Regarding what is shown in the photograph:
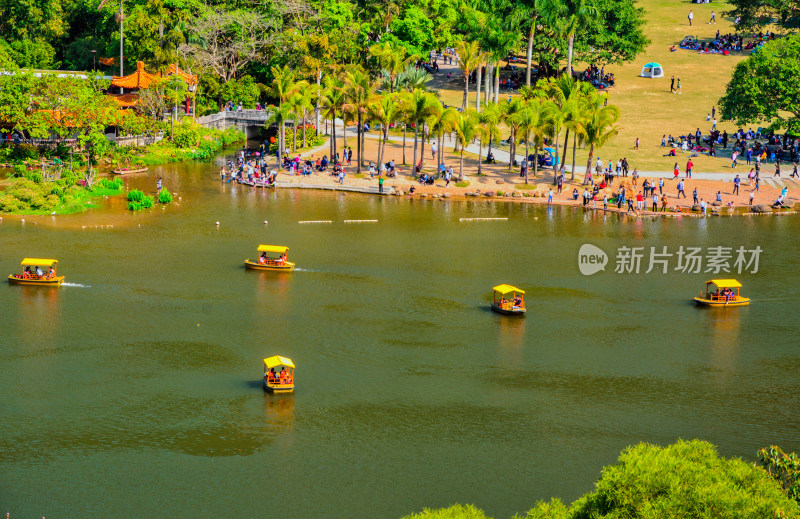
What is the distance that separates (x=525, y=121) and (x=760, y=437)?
187 feet

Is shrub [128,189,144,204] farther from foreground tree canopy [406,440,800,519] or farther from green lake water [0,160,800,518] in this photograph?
foreground tree canopy [406,440,800,519]

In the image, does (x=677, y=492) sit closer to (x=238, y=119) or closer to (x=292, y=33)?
(x=238, y=119)

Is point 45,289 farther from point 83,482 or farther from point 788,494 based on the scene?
point 788,494

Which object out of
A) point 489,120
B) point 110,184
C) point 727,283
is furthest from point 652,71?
point 727,283

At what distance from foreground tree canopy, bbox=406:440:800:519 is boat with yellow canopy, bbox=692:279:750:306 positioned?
34.3 m

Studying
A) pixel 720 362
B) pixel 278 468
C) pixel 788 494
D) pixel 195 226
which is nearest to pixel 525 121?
pixel 195 226

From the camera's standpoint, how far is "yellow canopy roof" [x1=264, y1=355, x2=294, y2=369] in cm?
4756

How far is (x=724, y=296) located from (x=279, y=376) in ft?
108

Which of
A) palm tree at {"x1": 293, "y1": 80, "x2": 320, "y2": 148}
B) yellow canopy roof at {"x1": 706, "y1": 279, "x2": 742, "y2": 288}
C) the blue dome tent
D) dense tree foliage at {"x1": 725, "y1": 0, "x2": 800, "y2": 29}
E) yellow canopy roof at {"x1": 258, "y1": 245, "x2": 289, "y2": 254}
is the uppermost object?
dense tree foliage at {"x1": 725, "y1": 0, "x2": 800, "y2": 29}

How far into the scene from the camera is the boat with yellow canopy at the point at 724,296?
63000 millimetres

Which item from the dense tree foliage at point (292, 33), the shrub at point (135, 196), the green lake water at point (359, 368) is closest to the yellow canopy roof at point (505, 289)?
the green lake water at point (359, 368)

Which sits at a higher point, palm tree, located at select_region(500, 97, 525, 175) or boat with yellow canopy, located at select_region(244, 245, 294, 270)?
palm tree, located at select_region(500, 97, 525, 175)

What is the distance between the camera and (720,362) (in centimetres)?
5353

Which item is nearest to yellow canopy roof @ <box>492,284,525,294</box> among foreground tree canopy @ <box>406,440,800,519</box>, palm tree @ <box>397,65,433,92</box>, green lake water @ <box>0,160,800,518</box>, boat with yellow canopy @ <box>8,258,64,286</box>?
green lake water @ <box>0,160,800,518</box>
